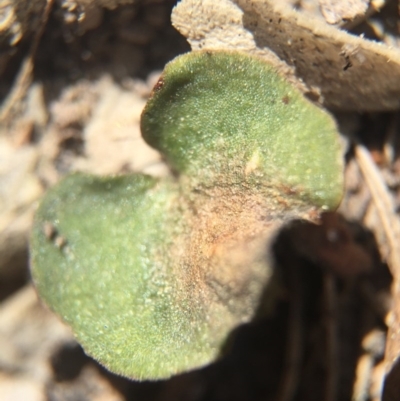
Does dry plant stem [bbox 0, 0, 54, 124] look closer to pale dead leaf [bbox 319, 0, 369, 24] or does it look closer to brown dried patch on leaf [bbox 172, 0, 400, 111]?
brown dried patch on leaf [bbox 172, 0, 400, 111]

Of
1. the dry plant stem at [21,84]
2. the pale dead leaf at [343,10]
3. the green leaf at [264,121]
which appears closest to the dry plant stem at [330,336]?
the green leaf at [264,121]

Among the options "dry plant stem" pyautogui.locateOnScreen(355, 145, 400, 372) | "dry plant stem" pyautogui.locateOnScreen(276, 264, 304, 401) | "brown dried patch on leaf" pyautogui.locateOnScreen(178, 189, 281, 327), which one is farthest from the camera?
"dry plant stem" pyautogui.locateOnScreen(276, 264, 304, 401)

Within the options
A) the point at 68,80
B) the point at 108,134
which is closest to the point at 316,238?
the point at 108,134

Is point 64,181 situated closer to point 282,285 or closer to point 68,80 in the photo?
point 68,80

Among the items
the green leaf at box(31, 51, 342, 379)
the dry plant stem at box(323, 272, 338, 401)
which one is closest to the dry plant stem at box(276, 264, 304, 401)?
the dry plant stem at box(323, 272, 338, 401)

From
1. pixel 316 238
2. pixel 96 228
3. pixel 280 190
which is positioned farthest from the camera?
pixel 316 238
